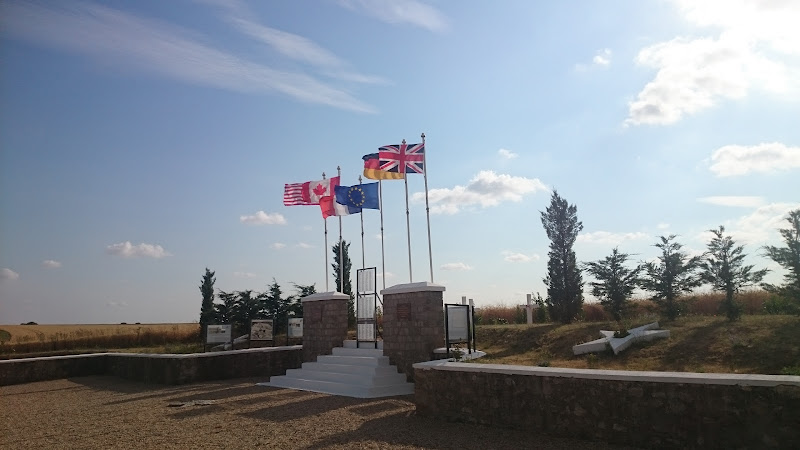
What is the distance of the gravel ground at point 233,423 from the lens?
7.01 metres

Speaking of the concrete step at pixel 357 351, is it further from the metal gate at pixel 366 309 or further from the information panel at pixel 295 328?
the information panel at pixel 295 328

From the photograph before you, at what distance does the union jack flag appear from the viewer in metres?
14.9

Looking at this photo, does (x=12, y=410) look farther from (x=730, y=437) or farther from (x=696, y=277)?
(x=696, y=277)

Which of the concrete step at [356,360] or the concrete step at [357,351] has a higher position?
the concrete step at [357,351]

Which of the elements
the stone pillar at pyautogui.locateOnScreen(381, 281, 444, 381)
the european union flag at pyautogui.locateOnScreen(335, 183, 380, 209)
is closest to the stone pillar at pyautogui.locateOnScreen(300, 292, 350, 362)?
the stone pillar at pyautogui.locateOnScreen(381, 281, 444, 381)

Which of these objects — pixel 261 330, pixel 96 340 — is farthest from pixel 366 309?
pixel 96 340

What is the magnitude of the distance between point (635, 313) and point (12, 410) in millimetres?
15841

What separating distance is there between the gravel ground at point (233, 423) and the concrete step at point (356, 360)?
1539 millimetres

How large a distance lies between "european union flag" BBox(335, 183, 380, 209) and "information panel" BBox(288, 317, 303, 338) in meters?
4.66

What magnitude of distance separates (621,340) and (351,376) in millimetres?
5945

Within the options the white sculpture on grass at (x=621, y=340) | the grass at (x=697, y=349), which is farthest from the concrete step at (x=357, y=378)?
the white sculpture on grass at (x=621, y=340)

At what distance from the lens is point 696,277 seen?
13.5 m

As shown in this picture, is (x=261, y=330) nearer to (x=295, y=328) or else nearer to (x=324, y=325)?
(x=295, y=328)

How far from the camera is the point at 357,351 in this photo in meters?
13.6
